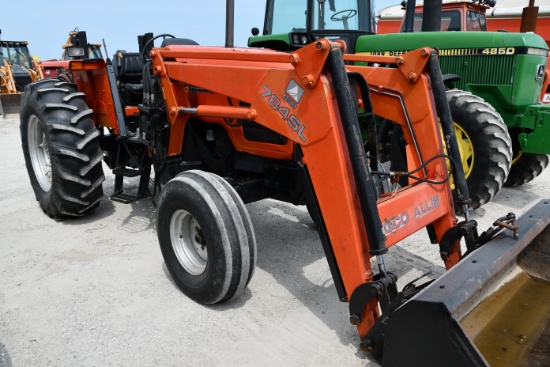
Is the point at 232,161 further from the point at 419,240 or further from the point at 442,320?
the point at 442,320

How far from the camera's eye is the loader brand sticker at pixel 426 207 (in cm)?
277

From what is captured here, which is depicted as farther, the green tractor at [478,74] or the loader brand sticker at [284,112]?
the green tractor at [478,74]

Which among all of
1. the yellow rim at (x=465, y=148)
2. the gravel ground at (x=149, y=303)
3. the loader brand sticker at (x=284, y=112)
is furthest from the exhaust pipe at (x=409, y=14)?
the loader brand sticker at (x=284, y=112)

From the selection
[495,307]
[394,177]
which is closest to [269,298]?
[394,177]

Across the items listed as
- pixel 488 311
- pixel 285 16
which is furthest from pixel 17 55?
pixel 488 311

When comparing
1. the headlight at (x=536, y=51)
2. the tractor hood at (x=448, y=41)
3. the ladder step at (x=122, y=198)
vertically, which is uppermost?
the tractor hood at (x=448, y=41)

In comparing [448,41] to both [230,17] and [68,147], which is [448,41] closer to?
[230,17]

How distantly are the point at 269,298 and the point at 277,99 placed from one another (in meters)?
1.37

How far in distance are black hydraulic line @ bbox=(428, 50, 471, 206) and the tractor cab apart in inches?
81.6


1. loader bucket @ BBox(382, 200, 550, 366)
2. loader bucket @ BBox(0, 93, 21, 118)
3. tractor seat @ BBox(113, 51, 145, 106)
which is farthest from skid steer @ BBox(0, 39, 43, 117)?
loader bucket @ BBox(382, 200, 550, 366)

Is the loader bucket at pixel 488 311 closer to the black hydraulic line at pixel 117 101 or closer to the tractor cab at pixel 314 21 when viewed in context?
the tractor cab at pixel 314 21

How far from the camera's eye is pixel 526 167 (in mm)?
5855

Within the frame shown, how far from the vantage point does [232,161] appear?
3824 millimetres

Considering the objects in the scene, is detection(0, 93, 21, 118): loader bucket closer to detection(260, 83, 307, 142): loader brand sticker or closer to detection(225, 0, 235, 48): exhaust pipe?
detection(225, 0, 235, 48): exhaust pipe
